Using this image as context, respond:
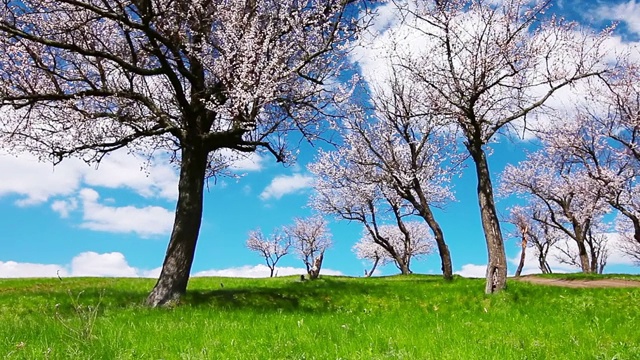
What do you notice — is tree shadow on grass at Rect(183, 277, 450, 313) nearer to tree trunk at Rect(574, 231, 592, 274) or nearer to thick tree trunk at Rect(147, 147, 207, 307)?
thick tree trunk at Rect(147, 147, 207, 307)

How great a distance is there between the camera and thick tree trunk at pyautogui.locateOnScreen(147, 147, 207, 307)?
15477 mm

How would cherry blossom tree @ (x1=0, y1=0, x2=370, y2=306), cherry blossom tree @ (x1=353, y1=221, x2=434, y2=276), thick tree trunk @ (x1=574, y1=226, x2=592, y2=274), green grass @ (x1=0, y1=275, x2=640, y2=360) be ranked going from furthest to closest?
cherry blossom tree @ (x1=353, y1=221, x2=434, y2=276)
thick tree trunk @ (x1=574, y1=226, x2=592, y2=274)
cherry blossom tree @ (x1=0, y1=0, x2=370, y2=306)
green grass @ (x1=0, y1=275, x2=640, y2=360)

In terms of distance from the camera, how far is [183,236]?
1568cm

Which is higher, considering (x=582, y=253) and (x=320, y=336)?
(x=582, y=253)

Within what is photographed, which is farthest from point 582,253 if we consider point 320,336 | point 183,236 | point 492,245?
point 320,336

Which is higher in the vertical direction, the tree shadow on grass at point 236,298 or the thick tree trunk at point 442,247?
the thick tree trunk at point 442,247

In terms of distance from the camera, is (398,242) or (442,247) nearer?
(442,247)

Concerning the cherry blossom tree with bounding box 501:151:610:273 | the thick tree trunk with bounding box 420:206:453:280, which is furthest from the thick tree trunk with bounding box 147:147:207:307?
the cherry blossom tree with bounding box 501:151:610:273

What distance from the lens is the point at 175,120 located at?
57.1 feet

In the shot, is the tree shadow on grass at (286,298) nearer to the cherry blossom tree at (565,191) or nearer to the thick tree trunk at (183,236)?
the thick tree trunk at (183,236)

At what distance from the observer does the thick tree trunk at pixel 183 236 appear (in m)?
15.5

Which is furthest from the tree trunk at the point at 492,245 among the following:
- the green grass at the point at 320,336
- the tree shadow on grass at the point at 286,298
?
the green grass at the point at 320,336

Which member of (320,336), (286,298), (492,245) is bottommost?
(320,336)

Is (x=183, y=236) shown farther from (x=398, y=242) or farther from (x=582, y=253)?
(x=398, y=242)
